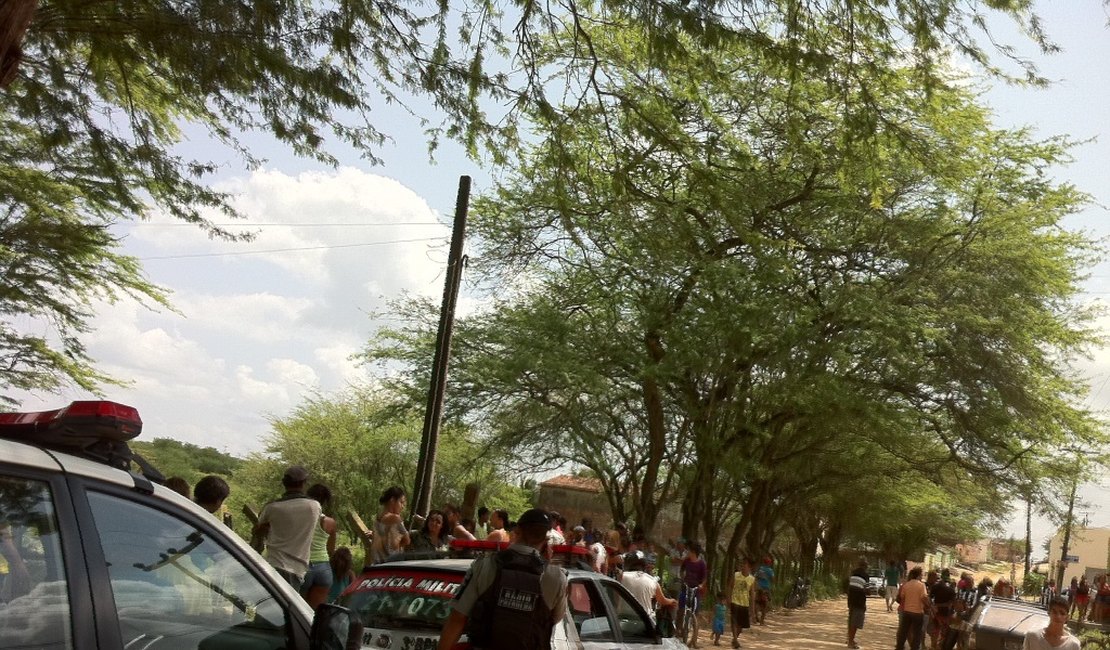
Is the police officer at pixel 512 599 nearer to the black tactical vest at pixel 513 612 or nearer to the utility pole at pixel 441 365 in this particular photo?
the black tactical vest at pixel 513 612

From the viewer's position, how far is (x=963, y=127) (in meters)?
21.7

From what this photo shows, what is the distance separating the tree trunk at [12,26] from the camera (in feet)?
22.5

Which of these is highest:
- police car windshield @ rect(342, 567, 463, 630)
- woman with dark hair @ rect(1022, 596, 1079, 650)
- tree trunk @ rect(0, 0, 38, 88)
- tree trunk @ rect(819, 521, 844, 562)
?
tree trunk @ rect(819, 521, 844, 562)

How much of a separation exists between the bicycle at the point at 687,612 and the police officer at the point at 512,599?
550 inches

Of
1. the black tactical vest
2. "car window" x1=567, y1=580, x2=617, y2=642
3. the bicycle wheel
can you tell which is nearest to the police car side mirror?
the black tactical vest

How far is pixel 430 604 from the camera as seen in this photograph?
6.48m

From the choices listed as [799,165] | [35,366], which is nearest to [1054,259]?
[799,165]

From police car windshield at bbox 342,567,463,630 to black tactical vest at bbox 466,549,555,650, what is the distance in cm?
93

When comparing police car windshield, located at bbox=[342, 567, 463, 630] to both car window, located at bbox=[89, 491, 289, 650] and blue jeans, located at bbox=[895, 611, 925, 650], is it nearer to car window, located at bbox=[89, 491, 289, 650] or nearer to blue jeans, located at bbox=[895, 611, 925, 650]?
car window, located at bbox=[89, 491, 289, 650]

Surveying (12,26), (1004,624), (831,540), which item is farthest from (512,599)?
(831,540)

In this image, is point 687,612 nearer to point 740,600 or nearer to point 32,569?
point 740,600

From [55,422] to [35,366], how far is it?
19452 millimetres

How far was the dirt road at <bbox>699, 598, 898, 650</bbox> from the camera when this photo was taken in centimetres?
2397

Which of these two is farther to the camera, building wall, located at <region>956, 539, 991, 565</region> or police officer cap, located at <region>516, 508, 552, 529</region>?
building wall, located at <region>956, 539, 991, 565</region>
